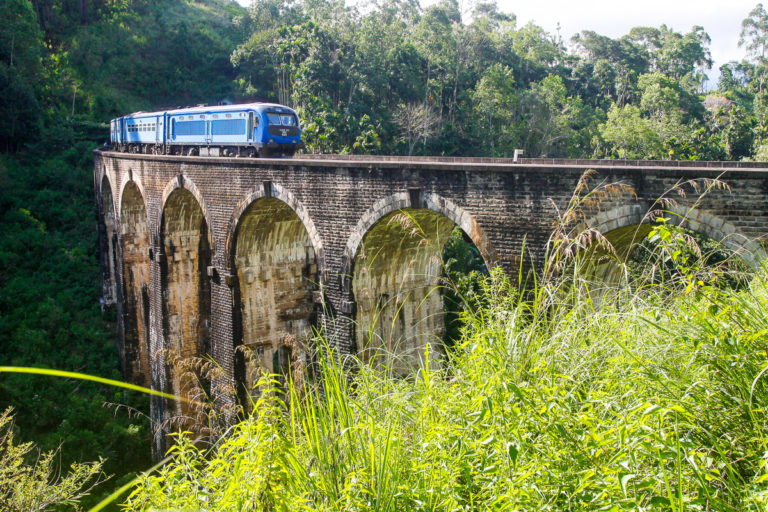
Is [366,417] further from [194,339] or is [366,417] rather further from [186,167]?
[194,339]

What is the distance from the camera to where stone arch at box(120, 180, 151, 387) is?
18.4 m

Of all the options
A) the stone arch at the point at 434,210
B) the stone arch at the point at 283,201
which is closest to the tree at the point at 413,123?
the stone arch at the point at 283,201

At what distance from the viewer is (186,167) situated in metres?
13.2

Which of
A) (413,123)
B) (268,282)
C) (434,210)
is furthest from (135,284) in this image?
(413,123)

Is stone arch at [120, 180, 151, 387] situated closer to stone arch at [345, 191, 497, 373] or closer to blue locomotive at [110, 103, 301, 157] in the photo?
blue locomotive at [110, 103, 301, 157]

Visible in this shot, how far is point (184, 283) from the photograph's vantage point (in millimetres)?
15375

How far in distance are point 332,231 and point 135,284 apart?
11765 millimetres

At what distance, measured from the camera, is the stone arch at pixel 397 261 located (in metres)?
8.07

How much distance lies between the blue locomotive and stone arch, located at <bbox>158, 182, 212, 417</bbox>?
211cm

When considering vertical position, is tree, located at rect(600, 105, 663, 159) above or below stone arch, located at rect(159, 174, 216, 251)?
above

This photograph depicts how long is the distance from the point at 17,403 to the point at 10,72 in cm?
1806

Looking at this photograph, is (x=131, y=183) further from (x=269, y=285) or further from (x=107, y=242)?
(x=269, y=285)

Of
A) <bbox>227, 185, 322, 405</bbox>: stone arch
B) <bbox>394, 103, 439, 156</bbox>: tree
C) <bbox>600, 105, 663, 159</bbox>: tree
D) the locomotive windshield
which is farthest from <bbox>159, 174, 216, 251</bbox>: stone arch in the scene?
<bbox>600, 105, 663, 159</bbox>: tree

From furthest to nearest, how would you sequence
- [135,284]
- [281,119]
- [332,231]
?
[135,284]
[281,119]
[332,231]
